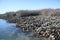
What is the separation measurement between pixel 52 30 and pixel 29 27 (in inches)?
199

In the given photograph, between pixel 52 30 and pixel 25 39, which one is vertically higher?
pixel 52 30

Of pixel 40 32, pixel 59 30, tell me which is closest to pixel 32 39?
pixel 40 32

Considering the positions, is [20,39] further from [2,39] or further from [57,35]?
[57,35]

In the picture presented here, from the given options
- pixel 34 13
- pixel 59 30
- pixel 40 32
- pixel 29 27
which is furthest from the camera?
pixel 34 13

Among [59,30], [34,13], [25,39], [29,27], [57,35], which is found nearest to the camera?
[57,35]

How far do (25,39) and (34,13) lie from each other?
57.2 feet

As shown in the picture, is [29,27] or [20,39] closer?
[20,39]

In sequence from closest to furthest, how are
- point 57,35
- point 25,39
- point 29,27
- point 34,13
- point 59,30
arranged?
point 57,35 < point 59,30 < point 25,39 < point 29,27 < point 34,13

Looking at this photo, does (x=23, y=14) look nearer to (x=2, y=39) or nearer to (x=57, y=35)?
(x=2, y=39)

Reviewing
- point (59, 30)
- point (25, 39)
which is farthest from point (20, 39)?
point (59, 30)

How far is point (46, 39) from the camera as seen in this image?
9.81 meters

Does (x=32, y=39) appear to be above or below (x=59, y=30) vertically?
below

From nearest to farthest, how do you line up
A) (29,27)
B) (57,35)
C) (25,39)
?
(57,35) → (25,39) → (29,27)

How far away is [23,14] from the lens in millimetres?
28703
